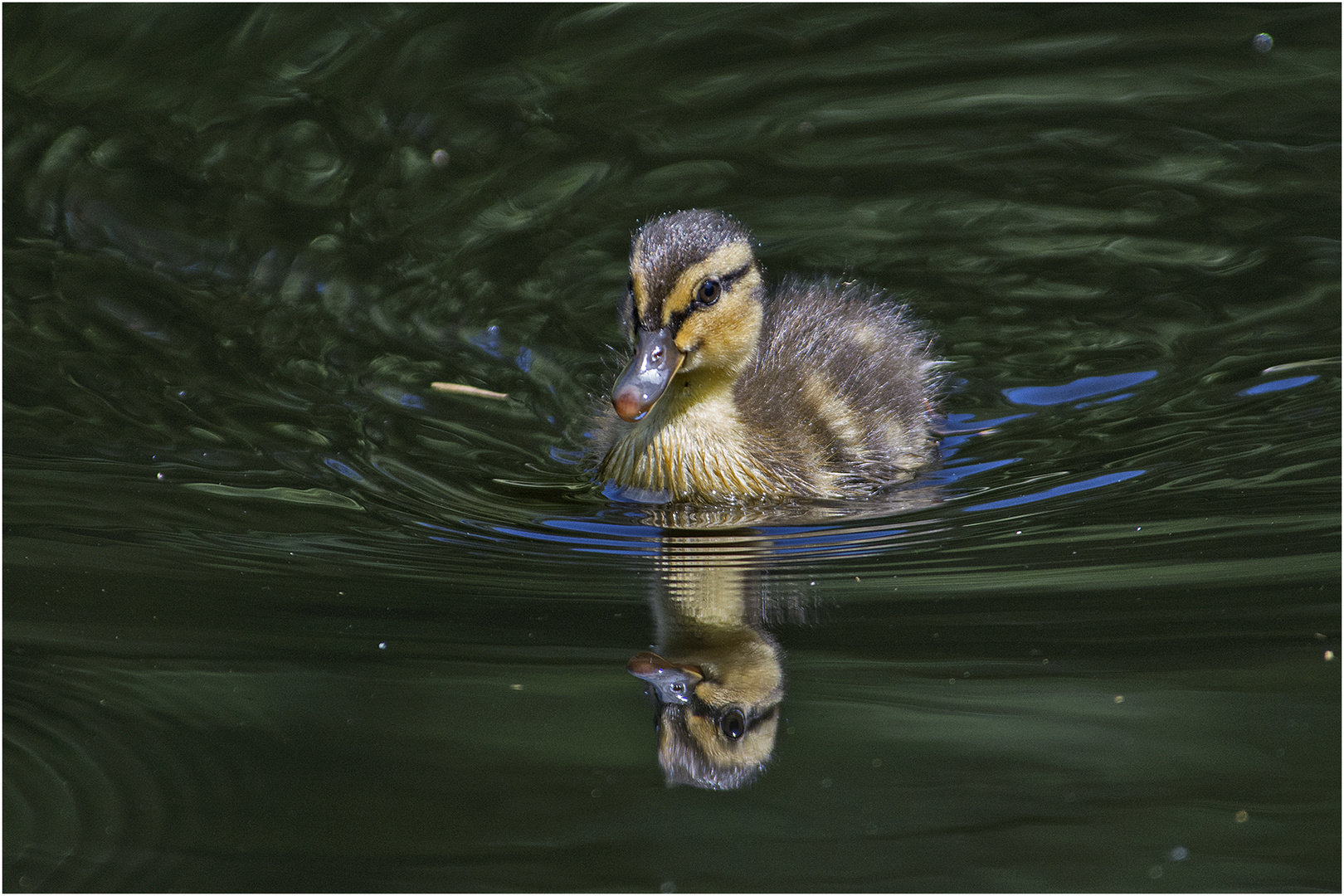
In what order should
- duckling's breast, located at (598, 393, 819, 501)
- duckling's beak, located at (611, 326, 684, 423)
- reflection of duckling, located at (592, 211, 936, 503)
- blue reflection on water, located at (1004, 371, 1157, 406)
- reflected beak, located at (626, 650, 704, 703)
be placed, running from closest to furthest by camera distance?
reflected beak, located at (626, 650, 704, 703)
duckling's beak, located at (611, 326, 684, 423)
reflection of duckling, located at (592, 211, 936, 503)
duckling's breast, located at (598, 393, 819, 501)
blue reflection on water, located at (1004, 371, 1157, 406)

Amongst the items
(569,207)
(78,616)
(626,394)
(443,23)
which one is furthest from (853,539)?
(443,23)

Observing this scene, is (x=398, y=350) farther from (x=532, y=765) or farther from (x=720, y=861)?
(x=720, y=861)

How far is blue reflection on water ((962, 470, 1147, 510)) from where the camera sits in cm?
407

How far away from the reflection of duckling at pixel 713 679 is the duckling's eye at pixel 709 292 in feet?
2.76

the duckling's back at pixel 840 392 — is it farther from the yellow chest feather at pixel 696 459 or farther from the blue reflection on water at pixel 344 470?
the blue reflection on water at pixel 344 470

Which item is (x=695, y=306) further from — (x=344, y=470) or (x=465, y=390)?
(x=465, y=390)

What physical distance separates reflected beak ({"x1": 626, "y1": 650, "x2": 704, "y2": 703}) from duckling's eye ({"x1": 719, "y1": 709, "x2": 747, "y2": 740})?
10 cm

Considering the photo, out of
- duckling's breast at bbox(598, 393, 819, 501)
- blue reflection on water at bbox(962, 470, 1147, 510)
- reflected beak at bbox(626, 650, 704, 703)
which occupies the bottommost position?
reflected beak at bbox(626, 650, 704, 703)

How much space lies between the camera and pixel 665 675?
10.3ft

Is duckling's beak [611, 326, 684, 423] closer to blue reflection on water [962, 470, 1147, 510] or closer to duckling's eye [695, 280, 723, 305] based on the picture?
duckling's eye [695, 280, 723, 305]

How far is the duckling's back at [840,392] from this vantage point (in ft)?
14.9

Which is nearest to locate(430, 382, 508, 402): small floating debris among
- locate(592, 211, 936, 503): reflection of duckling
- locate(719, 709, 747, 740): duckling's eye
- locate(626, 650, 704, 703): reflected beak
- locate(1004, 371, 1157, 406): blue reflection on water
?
locate(592, 211, 936, 503): reflection of duckling

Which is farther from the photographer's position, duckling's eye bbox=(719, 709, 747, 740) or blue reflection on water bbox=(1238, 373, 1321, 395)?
blue reflection on water bbox=(1238, 373, 1321, 395)

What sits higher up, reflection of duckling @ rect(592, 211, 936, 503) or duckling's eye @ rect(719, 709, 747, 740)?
reflection of duckling @ rect(592, 211, 936, 503)
